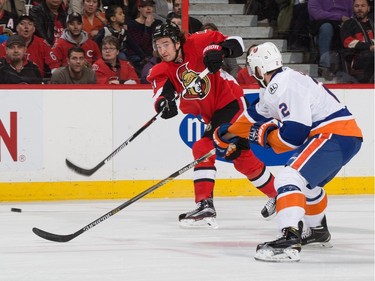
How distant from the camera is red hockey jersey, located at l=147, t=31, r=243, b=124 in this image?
613 centimetres

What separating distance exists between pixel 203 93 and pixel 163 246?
48.5 inches

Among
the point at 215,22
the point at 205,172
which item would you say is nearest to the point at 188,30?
the point at 215,22

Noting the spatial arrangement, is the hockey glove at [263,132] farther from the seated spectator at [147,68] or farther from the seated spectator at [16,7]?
the seated spectator at [16,7]

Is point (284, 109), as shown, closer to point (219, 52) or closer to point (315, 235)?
point (315, 235)

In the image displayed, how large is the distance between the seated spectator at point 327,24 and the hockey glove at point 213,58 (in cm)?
222

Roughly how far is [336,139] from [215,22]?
3341mm

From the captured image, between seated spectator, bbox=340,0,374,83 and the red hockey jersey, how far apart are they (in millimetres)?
2162

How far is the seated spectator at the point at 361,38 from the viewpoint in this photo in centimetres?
819

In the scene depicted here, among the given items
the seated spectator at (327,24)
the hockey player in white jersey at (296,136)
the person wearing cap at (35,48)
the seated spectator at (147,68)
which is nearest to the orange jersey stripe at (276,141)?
the hockey player in white jersey at (296,136)

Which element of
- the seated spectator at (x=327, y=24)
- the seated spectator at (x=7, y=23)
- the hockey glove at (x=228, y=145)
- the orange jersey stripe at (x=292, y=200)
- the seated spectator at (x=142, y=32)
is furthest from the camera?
the seated spectator at (x=327, y=24)

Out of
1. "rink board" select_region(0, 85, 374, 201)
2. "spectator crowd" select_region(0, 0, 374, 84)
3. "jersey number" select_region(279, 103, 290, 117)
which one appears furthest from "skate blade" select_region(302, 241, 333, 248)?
"spectator crowd" select_region(0, 0, 374, 84)

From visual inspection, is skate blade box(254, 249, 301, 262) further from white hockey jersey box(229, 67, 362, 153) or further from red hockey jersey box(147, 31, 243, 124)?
red hockey jersey box(147, 31, 243, 124)

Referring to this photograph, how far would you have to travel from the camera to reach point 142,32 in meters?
7.79

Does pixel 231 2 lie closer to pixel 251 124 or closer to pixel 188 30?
pixel 188 30
